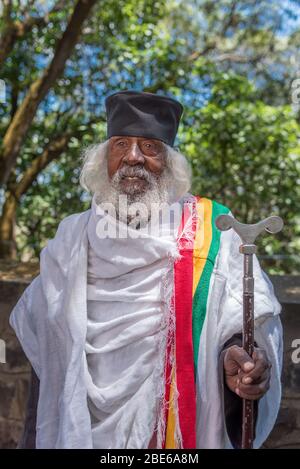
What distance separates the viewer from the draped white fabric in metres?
1.67

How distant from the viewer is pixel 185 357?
1.68 meters

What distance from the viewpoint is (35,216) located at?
266 inches

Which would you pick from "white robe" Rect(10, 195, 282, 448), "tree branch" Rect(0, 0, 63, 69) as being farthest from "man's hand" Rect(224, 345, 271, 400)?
"tree branch" Rect(0, 0, 63, 69)

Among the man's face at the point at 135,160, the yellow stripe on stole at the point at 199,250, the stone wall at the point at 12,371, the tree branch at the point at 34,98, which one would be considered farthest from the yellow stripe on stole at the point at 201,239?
the tree branch at the point at 34,98

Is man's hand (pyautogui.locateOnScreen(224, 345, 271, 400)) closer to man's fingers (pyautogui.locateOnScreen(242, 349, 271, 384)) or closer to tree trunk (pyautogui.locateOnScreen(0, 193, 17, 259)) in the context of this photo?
man's fingers (pyautogui.locateOnScreen(242, 349, 271, 384))

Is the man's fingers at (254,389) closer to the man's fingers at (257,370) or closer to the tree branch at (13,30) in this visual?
the man's fingers at (257,370)

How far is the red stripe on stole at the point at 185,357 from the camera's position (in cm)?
165

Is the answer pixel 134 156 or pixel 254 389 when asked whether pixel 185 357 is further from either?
pixel 134 156

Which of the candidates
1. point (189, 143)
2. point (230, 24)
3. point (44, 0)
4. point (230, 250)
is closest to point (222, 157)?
point (189, 143)

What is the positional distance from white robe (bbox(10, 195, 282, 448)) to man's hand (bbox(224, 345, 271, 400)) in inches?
4.5

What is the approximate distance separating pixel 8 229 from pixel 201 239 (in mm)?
4525

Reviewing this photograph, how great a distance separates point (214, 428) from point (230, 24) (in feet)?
27.8

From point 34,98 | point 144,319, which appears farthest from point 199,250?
point 34,98

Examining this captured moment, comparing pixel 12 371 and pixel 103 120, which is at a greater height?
pixel 103 120
